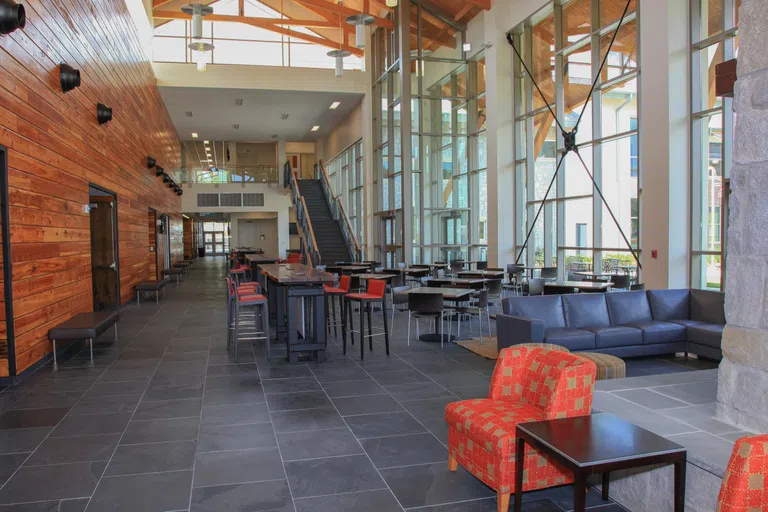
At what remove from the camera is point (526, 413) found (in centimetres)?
285

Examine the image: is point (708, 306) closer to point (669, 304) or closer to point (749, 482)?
point (669, 304)

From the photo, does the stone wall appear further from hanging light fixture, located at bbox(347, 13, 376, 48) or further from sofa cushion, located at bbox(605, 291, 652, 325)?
hanging light fixture, located at bbox(347, 13, 376, 48)

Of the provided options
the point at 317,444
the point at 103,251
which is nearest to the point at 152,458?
the point at 317,444

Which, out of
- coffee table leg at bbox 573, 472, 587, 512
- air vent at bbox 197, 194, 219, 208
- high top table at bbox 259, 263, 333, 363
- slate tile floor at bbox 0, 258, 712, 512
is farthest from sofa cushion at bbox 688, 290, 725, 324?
air vent at bbox 197, 194, 219, 208

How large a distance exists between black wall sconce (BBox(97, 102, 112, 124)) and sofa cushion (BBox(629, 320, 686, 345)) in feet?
24.7

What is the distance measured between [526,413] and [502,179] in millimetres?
10383

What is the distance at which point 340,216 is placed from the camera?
19250 millimetres

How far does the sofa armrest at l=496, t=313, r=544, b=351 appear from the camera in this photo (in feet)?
17.6

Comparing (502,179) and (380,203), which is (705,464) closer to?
(502,179)

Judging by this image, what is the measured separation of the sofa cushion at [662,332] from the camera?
5980 millimetres

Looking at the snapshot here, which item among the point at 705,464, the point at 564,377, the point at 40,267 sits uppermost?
the point at 40,267

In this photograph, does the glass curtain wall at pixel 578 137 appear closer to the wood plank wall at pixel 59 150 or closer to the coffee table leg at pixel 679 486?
the coffee table leg at pixel 679 486

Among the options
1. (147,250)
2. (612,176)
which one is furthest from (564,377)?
(147,250)

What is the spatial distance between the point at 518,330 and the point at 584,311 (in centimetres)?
110
